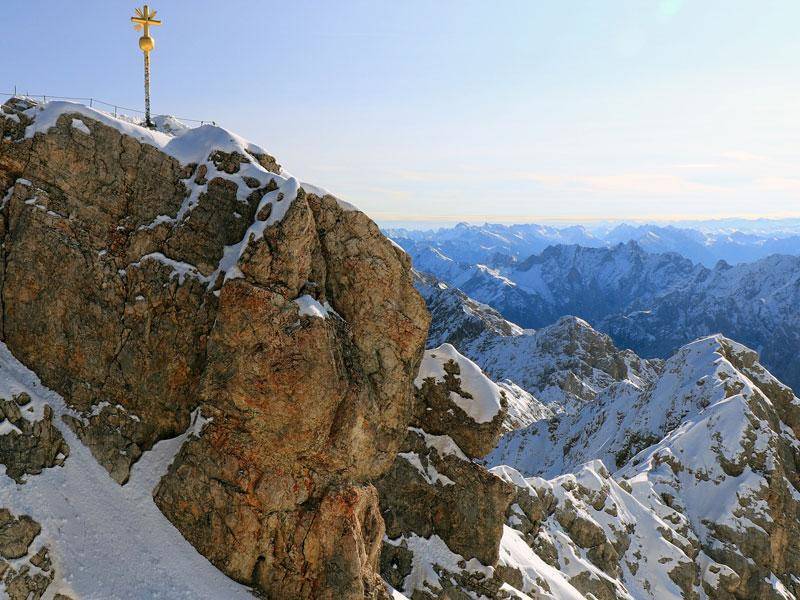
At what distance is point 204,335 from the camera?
109ft

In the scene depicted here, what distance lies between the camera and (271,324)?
31.2 meters

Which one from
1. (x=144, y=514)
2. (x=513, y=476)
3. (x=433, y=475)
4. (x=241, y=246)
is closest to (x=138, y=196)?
(x=241, y=246)

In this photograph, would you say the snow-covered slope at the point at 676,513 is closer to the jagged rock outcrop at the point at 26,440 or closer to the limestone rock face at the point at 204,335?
the limestone rock face at the point at 204,335

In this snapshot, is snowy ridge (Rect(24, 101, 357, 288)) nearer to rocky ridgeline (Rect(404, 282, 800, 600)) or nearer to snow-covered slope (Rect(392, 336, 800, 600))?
snow-covered slope (Rect(392, 336, 800, 600))

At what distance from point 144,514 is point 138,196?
1861cm

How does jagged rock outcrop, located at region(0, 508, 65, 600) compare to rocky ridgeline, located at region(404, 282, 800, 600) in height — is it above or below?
above

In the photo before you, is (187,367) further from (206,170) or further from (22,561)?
(206,170)

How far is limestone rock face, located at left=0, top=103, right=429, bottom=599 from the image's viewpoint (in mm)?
31000

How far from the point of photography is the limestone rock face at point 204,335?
1220 inches

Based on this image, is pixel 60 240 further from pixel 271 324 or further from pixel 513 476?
pixel 513 476

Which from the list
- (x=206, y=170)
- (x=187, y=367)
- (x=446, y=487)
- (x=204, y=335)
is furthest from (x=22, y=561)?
(x=446, y=487)

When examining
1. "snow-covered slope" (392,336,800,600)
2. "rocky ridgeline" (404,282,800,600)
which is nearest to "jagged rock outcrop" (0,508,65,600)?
"snow-covered slope" (392,336,800,600)

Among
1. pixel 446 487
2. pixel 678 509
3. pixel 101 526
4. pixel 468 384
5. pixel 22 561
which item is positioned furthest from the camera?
pixel 678 509

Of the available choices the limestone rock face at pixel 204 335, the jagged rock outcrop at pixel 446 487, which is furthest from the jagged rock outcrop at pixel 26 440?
the jagged rock outcrop at pixel 446 487
